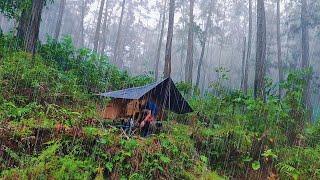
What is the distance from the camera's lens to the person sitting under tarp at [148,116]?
8836 mm

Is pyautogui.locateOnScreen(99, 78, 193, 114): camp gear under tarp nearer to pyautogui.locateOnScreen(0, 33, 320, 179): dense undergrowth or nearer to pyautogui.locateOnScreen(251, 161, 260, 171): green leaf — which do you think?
pyautogui.locateOnScreen(0, 33, 320, 179): dense undergrowth

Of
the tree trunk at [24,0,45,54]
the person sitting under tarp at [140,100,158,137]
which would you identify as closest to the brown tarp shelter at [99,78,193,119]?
the person sitting under tarp at [140,100,158,137]

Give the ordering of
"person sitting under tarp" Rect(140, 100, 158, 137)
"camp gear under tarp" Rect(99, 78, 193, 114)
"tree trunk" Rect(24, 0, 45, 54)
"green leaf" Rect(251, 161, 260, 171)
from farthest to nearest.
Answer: "tree trunk" Rect(24, 0, 45, 54) < "camp gear under tarp" Rect(99, 78, 193, 114) < "person sitting under tarp" Rect(140, 100, 158, 137) < "green leaf" Rect(251, 161, 260, 171)

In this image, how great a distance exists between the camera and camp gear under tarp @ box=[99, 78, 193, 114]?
9.19 metres

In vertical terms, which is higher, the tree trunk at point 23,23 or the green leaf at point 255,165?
the tree trunk at point 23,23

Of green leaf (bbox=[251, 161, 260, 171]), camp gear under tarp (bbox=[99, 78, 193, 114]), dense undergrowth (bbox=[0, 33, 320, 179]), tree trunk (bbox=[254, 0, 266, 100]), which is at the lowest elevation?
green leaf (bbox=[251, 161, 260, 171])

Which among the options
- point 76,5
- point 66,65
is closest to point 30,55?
point 66,65

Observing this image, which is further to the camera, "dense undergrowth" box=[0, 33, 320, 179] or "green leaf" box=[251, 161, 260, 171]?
"green leaf" box=[251, 161, 260, 171]

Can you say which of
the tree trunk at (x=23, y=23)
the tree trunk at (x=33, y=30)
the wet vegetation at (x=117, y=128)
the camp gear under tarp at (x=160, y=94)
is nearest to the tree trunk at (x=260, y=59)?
the wet vegetation at (x=117, y=128)

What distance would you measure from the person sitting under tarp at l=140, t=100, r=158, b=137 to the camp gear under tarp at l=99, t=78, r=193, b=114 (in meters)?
0.22

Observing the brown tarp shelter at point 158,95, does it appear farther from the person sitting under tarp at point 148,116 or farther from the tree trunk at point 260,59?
the tree trunk at point 260,59

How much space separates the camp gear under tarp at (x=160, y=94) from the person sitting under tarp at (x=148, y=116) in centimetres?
22

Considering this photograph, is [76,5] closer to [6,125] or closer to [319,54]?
[319,54]

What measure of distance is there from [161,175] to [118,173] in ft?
2.98
